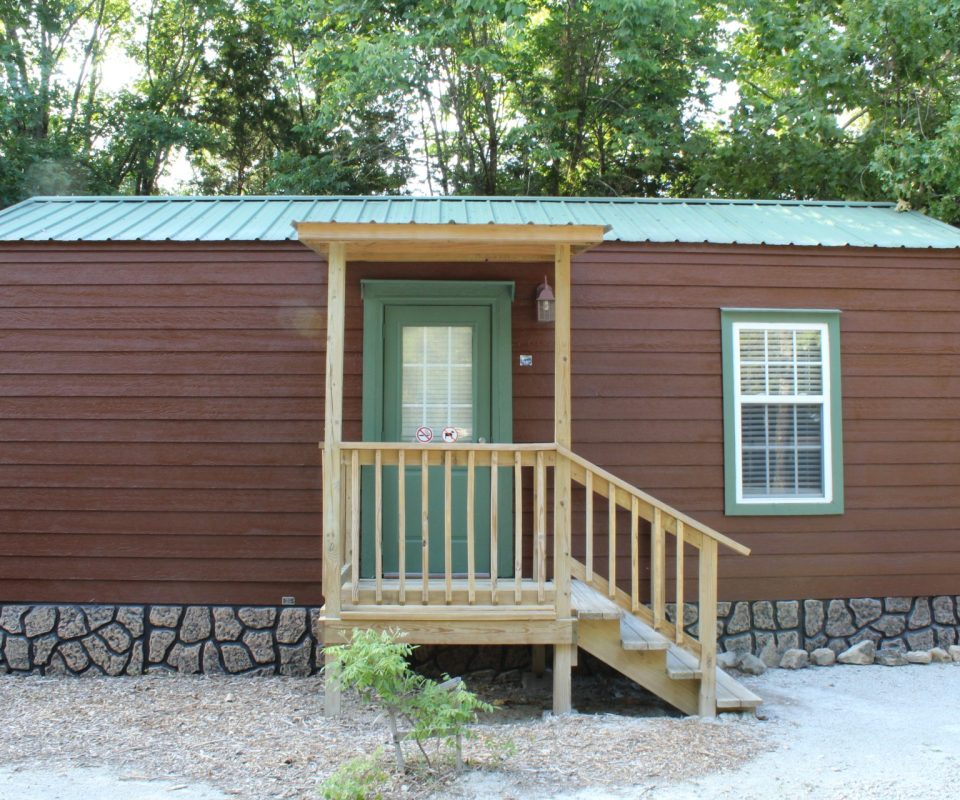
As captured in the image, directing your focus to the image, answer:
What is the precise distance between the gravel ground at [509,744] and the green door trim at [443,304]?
1.75 meters

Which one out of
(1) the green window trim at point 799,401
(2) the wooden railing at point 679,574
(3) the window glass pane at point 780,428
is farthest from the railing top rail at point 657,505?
(3) the window glass pane at point 780,428

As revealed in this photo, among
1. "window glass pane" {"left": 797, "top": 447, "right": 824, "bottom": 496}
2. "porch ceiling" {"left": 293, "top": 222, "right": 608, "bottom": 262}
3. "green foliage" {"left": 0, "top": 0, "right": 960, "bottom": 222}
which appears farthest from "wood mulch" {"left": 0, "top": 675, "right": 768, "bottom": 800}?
"green foliage" {"left": 0, "top": 0, "right": 960, "bottom": 222}

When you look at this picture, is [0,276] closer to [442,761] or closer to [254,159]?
[442,761]

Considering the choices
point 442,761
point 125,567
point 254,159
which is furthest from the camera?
point 254,159

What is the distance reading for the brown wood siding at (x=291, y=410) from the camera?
245 inches

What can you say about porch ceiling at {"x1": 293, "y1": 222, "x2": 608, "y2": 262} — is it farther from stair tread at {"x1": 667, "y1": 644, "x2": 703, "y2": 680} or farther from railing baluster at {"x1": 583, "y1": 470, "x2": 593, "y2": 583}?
stair tread at {"x1": 667, "y1": 644, "x2": 703, "y2": 680}

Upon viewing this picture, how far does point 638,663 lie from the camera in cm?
525

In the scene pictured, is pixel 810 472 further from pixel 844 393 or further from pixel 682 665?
pixel 682 665

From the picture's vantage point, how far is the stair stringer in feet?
17.2

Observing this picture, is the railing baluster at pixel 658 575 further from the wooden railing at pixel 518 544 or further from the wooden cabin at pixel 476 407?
the wooden cabin at pixel 476 407

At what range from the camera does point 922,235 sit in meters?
6.85

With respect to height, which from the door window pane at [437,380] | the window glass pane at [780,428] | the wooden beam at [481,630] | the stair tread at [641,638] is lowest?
the stair tread at [641,638]

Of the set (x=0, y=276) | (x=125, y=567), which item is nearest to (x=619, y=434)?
(x=125, y=567)

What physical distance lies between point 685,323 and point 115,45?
15.6 meters
